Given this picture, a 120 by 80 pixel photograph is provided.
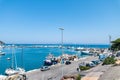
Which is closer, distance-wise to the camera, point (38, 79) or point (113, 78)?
point (113, 78)

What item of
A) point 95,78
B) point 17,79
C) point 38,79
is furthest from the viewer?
point 38,79

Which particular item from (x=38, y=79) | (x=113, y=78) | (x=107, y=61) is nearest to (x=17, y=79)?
(x=38, y=79)

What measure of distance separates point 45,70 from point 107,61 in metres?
13.8

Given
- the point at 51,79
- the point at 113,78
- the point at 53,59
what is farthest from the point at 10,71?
the point at 113,78

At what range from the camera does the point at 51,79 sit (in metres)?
46.7

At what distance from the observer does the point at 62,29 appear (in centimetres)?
5019

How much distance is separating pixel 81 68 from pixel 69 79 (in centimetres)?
A: 2082

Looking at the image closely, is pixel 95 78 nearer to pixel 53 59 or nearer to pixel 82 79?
pixel 82 79

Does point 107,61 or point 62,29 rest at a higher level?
point 62,29

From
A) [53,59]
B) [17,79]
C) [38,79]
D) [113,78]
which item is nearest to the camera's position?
[113,78]

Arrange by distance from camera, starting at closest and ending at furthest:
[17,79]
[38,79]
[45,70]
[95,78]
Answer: [95,78], [17,79], [38,79], [45,70]

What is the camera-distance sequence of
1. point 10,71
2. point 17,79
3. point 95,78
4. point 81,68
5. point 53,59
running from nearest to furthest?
1. point 95,78
2. point 17,79
3. point 81,68
4. point 10,71
5. point 53,59

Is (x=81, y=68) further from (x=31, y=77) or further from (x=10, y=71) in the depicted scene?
(x=10, y=71)

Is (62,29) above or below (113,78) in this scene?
above
